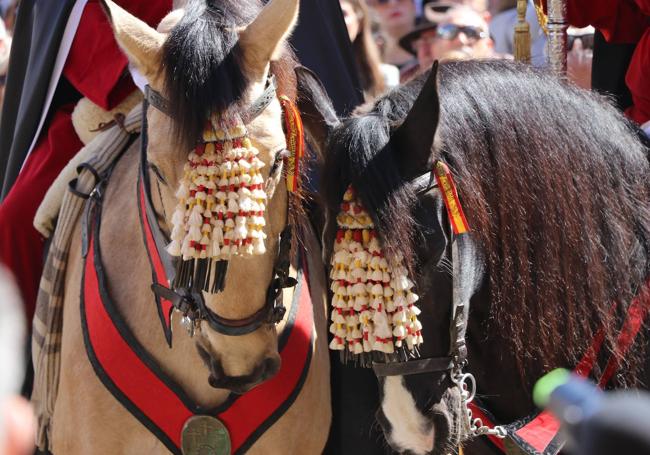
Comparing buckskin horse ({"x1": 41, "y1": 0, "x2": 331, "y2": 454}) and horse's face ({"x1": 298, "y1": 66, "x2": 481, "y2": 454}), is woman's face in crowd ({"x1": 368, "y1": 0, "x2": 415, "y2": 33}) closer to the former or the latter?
buckskin horse ({"x1": 41, "y1": 0, "x2": 331, "y2": 454})

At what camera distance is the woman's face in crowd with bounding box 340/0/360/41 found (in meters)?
5.46

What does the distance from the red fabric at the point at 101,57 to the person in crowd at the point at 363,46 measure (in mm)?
1699

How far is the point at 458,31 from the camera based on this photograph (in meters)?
5.78

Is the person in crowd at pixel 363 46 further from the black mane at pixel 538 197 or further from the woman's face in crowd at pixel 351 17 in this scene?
the black mane at pixel 538 197

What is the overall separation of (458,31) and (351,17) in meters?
0.64

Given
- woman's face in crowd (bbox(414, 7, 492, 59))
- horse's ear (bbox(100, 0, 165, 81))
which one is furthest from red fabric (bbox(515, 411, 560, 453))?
woman's face in crowd (bbox(414, 7, 492, 59))

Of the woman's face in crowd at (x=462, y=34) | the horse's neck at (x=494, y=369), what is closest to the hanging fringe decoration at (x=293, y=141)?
the horse's neck at (x=494, y=369)

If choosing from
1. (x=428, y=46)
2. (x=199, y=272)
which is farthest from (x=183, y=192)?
(x=428, y=46)

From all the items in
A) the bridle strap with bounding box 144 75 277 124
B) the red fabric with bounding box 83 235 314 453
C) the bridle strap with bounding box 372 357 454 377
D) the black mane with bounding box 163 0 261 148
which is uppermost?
the black mane with bounding box 163 0 261 148

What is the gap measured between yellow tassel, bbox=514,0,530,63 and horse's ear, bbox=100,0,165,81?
1.67 meters

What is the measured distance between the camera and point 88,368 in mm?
3104

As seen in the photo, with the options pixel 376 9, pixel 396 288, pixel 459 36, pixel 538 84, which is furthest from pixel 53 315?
pixel 376 9

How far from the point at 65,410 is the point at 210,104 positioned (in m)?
1.16

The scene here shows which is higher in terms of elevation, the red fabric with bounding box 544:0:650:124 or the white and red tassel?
the white and red tassel
